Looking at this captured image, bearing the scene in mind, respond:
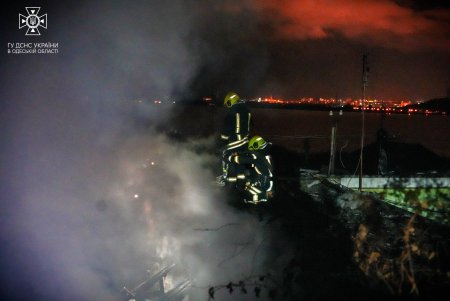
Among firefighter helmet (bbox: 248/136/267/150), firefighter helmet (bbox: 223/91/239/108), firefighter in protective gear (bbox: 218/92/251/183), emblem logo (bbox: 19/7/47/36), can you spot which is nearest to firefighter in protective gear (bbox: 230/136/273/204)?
firefighter helmet (bbox: 248/136/267/150)

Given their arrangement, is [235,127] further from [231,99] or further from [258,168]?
[258,168]

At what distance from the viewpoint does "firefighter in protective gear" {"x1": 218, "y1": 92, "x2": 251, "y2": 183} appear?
6.86 m

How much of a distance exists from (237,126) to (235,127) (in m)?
0.04

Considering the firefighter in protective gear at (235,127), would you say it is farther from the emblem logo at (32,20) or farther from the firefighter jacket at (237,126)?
the emblem logo at (32,20)

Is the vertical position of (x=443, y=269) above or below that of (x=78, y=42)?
below

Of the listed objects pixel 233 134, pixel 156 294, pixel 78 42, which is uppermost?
pixel 78 42

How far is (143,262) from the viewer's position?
232 inches

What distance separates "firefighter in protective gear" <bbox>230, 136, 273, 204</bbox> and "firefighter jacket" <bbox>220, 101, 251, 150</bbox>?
374 mm

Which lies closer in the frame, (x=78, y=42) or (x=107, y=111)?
(x=78, y=42)

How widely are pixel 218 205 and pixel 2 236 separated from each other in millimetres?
3406

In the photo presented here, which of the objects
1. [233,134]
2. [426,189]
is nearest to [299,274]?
[233,134]

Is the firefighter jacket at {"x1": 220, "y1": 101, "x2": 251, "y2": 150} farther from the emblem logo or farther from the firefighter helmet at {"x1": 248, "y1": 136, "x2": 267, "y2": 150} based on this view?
the emblem logo

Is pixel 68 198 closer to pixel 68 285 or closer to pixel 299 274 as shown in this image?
pixel 68 285

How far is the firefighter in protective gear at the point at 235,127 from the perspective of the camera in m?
6.86
